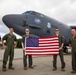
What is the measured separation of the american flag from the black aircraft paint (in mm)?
5212

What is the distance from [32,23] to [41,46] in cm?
619

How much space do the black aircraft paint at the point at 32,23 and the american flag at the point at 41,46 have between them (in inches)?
205

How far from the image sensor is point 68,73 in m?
8.51

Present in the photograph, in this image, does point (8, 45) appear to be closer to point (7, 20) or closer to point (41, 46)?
point (41, 46)

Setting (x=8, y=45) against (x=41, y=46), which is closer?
(x=8, y=45)

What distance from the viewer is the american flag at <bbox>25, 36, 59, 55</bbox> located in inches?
385

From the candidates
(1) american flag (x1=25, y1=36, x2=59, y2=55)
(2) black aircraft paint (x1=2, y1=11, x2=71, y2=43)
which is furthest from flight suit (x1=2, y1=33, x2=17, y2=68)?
(2) black aircraft paint (x1=2, y1=11, x2=71, y2=43)

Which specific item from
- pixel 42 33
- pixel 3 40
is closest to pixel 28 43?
pixel 3 40

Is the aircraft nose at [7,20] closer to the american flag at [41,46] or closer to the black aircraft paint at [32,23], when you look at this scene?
the black aircraft paint at [32,23]

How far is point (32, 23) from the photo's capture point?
16.1m

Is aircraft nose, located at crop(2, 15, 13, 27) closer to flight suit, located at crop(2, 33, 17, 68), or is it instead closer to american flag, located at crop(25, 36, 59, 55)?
american flag, located at crop(25, 36, 59, 55)

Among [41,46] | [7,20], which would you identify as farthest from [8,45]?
[7,20]

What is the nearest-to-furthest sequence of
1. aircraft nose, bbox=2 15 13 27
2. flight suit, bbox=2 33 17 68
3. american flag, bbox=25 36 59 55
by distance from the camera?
1. flight suit, bbox=2 33 17 68
2. american flag, bbox=25 36 59 55
3. aircraft nose, bbox=2 15 13 27

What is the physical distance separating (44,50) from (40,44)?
14.3 inches
